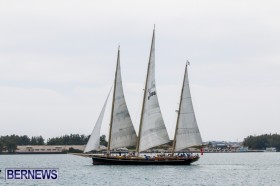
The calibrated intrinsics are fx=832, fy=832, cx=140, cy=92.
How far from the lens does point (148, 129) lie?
124 m

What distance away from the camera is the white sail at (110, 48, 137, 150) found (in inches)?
4803

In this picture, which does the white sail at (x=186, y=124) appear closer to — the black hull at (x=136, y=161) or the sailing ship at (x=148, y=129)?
the sailing ship at (x=148, y=129)

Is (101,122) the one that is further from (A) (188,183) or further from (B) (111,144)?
(A) (188,183)

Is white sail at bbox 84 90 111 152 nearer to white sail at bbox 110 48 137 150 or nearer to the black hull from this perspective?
white sail at bbox 110 48 137 150

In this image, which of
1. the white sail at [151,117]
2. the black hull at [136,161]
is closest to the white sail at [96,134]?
the black hull at [136,161]

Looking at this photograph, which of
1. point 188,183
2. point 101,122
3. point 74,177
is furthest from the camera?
point 101,122

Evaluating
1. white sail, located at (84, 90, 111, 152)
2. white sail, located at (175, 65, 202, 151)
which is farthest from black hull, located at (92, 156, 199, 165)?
white sail, located at (84, 90, 111, 152)

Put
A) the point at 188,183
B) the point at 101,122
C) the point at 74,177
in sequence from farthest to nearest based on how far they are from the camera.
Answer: the point at 101,122
the point at 74,177
the point at 188,183

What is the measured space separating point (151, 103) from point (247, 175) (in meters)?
18.9

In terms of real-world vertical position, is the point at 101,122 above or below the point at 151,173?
above

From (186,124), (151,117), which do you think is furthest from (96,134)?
(186,124)

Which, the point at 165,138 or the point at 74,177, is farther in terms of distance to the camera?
the point at 165,138

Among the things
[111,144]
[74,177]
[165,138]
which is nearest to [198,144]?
[165,138]

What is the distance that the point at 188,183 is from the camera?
97.8 meters
